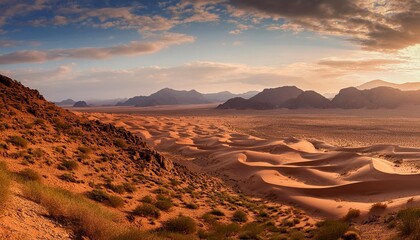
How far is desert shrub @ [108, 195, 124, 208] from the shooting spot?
12.3 m

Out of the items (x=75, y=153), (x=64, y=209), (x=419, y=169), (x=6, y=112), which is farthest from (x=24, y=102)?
(x=419, y=169)

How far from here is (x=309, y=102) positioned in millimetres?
146000

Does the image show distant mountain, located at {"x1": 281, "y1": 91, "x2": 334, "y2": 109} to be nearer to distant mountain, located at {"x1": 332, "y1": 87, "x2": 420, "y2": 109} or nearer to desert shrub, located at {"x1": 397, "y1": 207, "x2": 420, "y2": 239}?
distant mountain, located at {"x1": 332, "y1": 87, "x2": 420, "y2": 109}

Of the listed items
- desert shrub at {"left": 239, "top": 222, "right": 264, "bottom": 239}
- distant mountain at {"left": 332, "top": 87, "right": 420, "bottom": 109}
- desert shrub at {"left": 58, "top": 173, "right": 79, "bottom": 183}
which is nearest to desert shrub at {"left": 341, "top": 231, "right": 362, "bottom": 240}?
desert shrub at {"left": 239, "top": 222, "right": 264, "bottom": 239}

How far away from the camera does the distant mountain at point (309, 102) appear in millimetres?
Result: 142625

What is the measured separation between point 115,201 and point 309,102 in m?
143

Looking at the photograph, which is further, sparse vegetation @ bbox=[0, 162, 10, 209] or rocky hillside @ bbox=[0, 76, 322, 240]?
rocky hillside @ bbox=[0, 76, 322, 240]

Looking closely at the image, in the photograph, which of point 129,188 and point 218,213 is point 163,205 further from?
point 218,213

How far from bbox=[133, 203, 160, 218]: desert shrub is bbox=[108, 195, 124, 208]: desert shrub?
2.10ft

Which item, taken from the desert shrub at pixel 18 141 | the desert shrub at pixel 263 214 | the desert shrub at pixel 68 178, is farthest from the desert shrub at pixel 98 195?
the desert shrub at pixel 263 214

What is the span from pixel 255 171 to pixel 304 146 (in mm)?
14077

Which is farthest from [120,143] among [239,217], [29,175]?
[239,217]

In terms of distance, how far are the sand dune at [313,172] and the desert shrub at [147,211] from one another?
8.33 m

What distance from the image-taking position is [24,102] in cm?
1917
